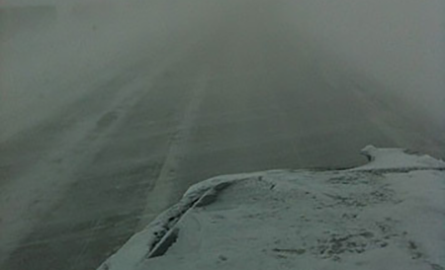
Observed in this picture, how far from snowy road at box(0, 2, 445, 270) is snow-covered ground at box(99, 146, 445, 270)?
1562mm

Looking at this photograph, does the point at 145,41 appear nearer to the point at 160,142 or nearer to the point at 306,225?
the point at 160,142

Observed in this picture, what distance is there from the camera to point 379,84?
12.5m

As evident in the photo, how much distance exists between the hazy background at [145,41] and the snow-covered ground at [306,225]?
5.58m

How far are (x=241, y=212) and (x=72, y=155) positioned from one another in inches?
189

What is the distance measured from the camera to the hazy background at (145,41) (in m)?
12.1

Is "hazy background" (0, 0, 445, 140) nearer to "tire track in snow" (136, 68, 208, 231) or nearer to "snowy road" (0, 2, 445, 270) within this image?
"snowy road" (0, 2, 445, 270)

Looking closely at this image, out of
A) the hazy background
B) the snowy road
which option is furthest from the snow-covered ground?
the hazy background

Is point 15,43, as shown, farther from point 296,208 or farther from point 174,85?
point 296,208

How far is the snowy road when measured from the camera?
5.99 m

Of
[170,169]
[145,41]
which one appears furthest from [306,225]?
[145,41]

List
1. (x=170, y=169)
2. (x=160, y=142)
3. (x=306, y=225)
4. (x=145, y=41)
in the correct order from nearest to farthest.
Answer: (x=306, y=225), (x=170, y=169), (x=160, y=142), (x=145, y=41)

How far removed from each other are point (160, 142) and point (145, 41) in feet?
42.6

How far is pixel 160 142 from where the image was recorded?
872cm

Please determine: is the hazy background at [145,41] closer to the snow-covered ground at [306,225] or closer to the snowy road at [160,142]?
the snowy road at [160,142]
